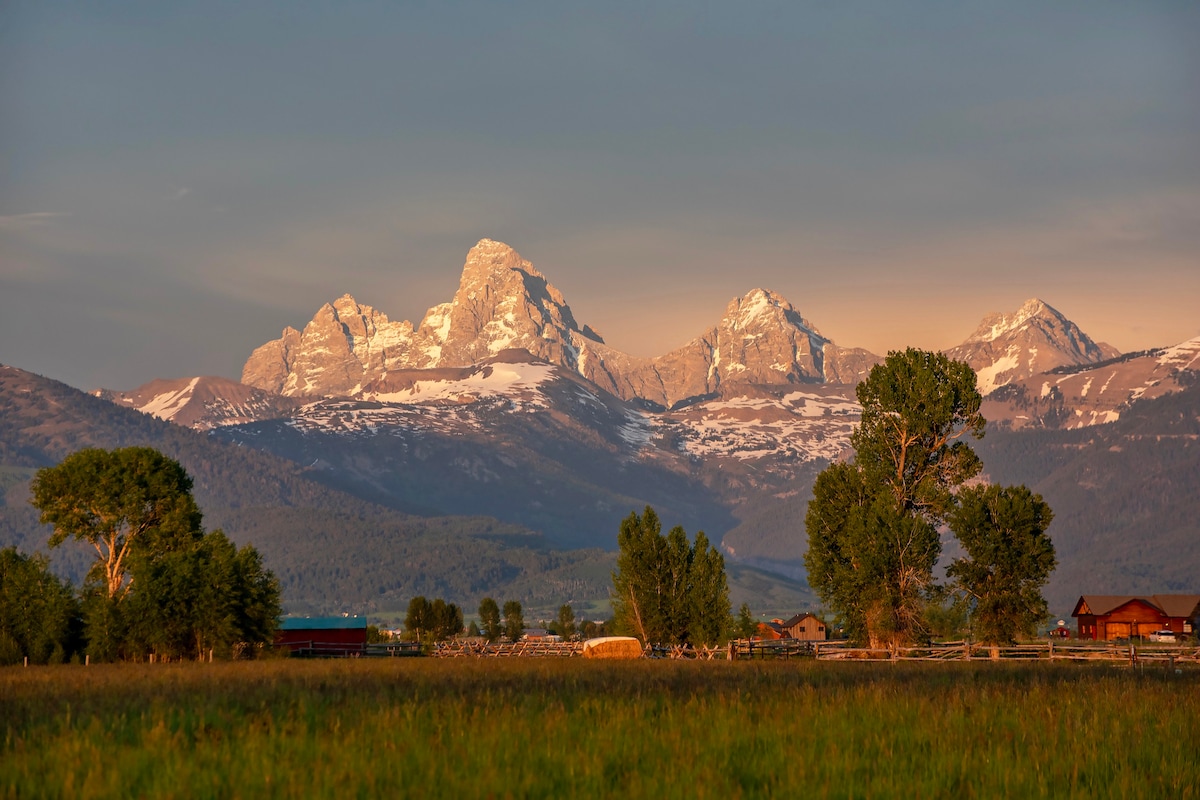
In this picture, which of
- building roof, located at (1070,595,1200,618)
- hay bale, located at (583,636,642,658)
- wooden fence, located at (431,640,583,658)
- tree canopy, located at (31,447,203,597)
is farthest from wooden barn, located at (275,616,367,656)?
building roof, located at (1070,595,1200,618)

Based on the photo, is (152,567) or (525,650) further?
(525,650)

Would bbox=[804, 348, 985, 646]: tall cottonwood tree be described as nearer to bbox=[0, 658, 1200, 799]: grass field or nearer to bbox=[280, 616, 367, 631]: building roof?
bbox=[0, 658, 1200, 799]: grass field

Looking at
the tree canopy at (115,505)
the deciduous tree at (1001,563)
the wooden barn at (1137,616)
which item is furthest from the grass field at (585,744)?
the wooden barn at (1137,616)

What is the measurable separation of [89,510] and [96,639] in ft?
71.0

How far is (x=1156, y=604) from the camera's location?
595 ft

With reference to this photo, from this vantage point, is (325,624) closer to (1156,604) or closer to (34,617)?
(34,617)

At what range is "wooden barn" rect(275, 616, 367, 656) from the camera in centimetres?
10769

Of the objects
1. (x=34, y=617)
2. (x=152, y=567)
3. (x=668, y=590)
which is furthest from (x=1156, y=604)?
(x=34, y=617)

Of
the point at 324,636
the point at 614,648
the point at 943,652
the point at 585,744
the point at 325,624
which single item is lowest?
the point at 943,652

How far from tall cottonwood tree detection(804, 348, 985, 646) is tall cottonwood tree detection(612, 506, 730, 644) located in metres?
15.3

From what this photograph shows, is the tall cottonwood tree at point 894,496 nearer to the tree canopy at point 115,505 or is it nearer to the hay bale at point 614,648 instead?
the hay bale at point 614,648

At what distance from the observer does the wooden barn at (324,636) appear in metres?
108

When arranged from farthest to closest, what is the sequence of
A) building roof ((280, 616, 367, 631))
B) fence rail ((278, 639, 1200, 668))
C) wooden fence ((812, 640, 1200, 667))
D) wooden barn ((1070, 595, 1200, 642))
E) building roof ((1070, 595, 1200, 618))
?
building roof ((1070, 595, 1200, 618)) < wooden barn ((1070, 595, 1200, 642)) < building roof ((280, 616, 367, 631)) < fence rail ((278, 639, 1200, 668)) < wooden fence ((812, 640, 1200, 667))

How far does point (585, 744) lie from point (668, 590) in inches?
3306
